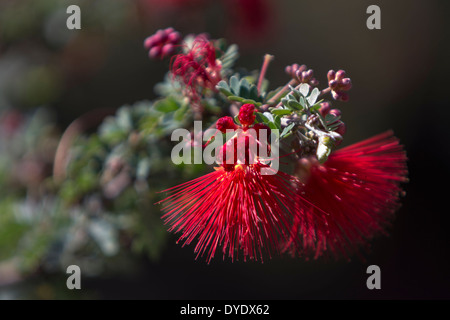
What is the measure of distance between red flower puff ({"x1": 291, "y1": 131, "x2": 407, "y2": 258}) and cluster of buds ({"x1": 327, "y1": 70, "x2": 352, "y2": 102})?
192 millimetres

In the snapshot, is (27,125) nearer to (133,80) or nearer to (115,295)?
(133,80)

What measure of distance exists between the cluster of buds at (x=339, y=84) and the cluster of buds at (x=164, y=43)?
48 cm

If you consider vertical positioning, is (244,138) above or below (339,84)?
below

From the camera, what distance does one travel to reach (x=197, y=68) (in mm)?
1111

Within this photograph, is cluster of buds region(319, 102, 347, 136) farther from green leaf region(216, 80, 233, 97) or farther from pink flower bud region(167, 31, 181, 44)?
pink flower bud region(167, 31, 181, 44)

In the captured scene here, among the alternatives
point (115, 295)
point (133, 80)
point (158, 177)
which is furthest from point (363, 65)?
point (115, 295)

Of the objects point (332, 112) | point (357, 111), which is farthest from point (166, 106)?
point (357, 111)

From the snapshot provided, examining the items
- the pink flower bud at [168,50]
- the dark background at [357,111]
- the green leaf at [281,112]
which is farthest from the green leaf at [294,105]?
the dark background at [357,111]

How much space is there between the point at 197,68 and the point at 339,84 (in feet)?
1.29

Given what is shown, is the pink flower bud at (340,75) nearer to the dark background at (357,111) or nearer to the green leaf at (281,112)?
the green leaf at (281,112)

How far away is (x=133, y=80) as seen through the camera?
3256mm

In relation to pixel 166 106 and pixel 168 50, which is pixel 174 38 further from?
pixel 166 106

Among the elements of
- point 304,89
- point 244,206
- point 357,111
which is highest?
point 357,111

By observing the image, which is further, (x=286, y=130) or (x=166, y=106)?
(x=166, y=106)
